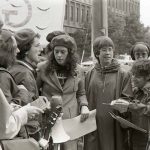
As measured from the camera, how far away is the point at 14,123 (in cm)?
270

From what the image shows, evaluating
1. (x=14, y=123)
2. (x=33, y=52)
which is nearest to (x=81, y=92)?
(x=33, y=52)

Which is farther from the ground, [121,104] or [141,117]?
[121,104]

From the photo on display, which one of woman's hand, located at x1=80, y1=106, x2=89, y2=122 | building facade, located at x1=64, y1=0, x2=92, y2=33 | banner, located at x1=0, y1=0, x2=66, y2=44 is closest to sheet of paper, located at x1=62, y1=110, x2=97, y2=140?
woman's hand, located at x1=80, y1=106, x2=89, y2=122

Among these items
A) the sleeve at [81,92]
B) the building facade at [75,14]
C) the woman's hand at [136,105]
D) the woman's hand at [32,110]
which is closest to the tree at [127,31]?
the building facade at [75,14]

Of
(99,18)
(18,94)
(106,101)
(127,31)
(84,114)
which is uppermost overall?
(127,31)

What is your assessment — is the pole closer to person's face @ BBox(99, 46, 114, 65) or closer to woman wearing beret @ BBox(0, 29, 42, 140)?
person's face @ BBox(99, 46, 114, 65)

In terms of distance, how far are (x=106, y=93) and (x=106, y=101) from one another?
3.6 inches

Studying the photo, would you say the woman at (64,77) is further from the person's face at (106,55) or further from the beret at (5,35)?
the beret at (5,35)

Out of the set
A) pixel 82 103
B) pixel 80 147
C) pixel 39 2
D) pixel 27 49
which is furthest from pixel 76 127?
pixel 39 2

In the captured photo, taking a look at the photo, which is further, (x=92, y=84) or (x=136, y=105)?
(x=92, y=84)

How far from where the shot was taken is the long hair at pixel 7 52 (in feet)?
10.5

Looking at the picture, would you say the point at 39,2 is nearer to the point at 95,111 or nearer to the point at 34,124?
the point at 95,111

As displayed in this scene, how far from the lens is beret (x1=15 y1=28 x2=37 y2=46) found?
410 cm

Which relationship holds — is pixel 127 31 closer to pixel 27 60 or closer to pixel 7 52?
pixel 27 60
